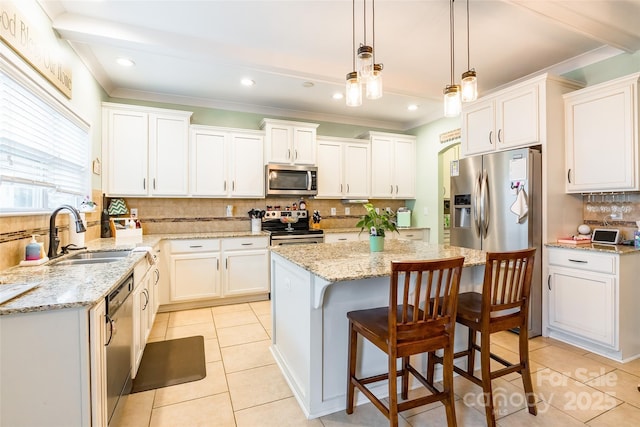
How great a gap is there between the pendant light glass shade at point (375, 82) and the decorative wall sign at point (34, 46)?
2002 millimetres

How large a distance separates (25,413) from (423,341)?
1673mm

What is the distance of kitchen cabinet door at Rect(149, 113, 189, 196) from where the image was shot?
148 inches

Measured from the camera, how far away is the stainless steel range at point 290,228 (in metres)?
4.09

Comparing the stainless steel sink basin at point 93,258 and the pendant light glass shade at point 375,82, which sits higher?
the pendant light glass shade at point 375,82

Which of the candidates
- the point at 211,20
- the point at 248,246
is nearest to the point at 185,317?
the point at 248,246

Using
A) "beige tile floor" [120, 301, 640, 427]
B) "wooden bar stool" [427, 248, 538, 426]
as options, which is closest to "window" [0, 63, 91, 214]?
"beige tile floor" [120, 301, 640, 427]

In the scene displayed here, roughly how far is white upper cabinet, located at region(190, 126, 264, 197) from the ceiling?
0.52m

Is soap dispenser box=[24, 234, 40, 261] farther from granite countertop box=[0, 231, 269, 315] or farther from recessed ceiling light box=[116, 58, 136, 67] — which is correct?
recessed ceiling light box=[116, 58, 136, 67]

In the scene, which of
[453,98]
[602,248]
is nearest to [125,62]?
[453,98]

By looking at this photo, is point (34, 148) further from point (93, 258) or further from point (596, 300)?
point (596, 300)

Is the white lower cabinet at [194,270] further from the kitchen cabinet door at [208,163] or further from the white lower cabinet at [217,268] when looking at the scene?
the kitchen cabinet door at [208,163]

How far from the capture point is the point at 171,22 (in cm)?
254

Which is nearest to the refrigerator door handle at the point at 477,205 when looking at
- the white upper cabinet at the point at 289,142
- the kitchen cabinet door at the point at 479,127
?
the kitchen cabinet door at the point at 479,127

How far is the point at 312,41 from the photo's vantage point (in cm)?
285
